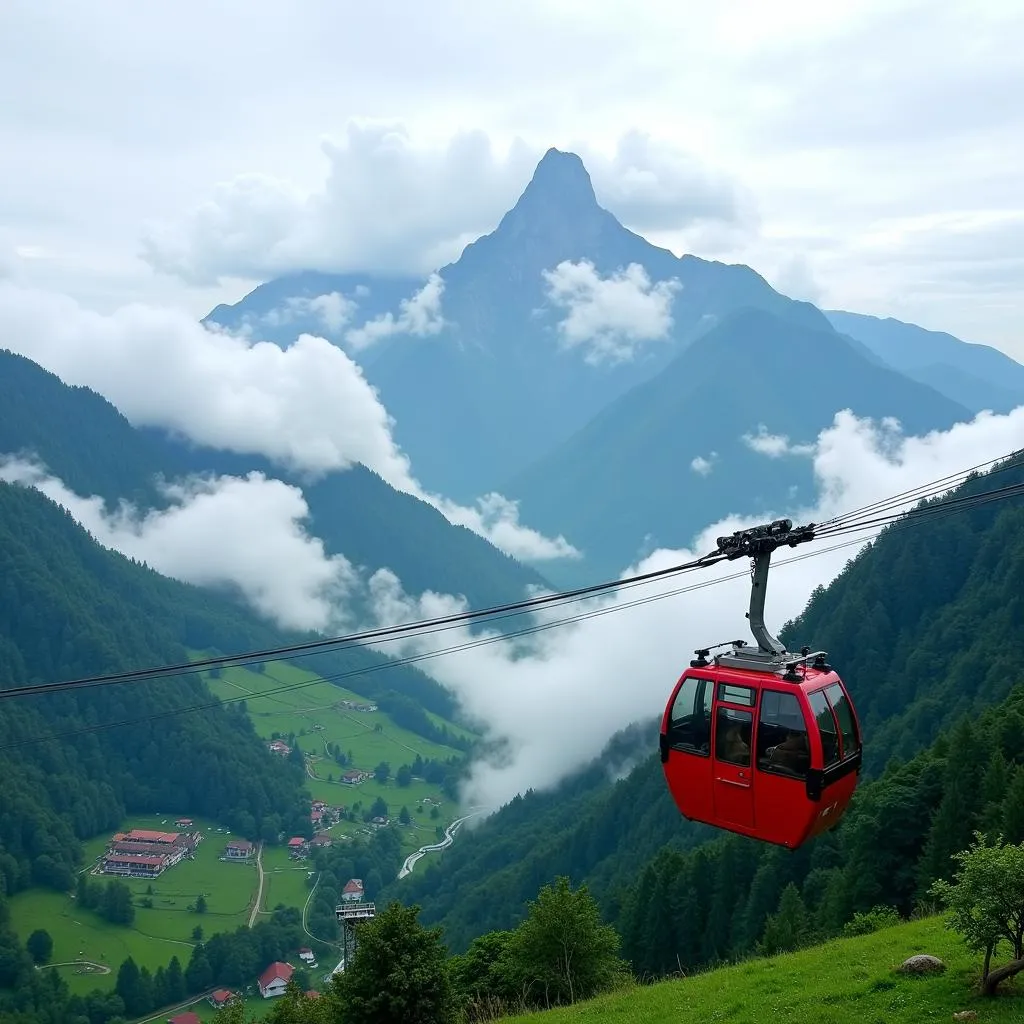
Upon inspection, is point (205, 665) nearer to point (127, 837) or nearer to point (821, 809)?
point (821, 809)

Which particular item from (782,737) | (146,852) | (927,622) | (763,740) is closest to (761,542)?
(782,737)

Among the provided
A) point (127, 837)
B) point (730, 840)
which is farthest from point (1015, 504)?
point (127, 837)

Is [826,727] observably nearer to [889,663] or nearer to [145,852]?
[889,663]

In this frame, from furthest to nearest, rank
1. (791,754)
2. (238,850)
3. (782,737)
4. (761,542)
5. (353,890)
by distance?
(238,850) < (353,890) < (782,737) < (791,754) < (761,542)

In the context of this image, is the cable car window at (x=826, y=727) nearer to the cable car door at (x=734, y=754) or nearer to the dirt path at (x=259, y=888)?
the cable car door at (x=734, y=754)

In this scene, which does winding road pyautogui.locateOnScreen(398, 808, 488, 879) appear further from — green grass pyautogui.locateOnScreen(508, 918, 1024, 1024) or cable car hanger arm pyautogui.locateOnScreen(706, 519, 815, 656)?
cable car hanger arm pyautogui.locateOnScreen(706, 519, 815, 656)

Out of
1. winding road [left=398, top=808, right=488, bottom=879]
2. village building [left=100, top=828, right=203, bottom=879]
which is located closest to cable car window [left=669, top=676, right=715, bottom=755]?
village building [left=100, top=828, right=203, bottom=879]

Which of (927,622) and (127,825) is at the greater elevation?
(927,622)
